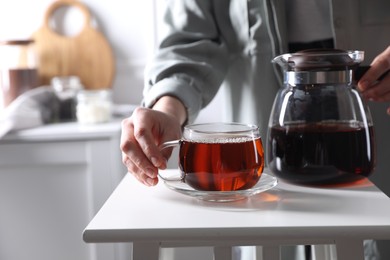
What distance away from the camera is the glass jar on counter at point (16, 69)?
1642 millimetres

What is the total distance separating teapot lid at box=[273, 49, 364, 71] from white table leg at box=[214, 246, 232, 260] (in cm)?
22

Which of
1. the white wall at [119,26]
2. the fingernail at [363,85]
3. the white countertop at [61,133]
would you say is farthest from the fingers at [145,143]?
the white wall at [119,26]

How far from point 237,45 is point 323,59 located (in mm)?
332

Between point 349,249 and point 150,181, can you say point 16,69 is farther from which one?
point 349,249

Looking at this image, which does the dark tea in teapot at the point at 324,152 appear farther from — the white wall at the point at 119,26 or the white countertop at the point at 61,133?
the white wall at the point at 119,26

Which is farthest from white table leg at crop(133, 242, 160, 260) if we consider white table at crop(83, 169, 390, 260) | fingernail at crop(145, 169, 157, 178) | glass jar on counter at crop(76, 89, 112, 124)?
glass jar on counter at crop(76, 89, 112, 124)

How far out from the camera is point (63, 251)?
148 centimetres

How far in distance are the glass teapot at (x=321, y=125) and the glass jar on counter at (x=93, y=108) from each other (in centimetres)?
92

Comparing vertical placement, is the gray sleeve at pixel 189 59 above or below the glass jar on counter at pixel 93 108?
above

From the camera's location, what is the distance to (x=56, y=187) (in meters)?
1.45

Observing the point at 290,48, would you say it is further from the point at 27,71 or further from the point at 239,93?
the point at 27,71

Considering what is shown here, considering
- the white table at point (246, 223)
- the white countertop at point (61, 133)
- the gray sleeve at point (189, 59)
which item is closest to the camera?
the white table at point (246, 223)

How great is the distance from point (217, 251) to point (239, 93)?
1.55ft

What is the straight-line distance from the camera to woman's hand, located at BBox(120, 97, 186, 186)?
606mm
